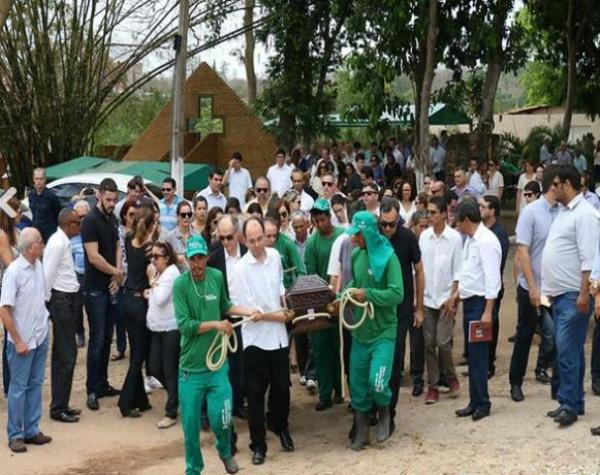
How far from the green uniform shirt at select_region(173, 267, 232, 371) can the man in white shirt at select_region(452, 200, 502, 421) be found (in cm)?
226

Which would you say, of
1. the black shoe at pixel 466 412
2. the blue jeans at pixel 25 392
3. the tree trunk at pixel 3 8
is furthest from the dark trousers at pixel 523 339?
the tree trunk at pixel 3 8

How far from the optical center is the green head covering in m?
7.99

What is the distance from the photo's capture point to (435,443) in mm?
8133

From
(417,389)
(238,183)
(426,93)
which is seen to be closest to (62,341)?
(417,389)

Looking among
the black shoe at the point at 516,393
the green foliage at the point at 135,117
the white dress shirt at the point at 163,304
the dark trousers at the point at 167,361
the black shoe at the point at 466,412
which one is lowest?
the black shoe at the point at 466,412

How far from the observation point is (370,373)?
8039 millimetres

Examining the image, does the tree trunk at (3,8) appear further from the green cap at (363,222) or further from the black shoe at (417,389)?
the black shoe at (417,389)

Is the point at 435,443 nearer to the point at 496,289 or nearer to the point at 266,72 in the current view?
the point at 496,289

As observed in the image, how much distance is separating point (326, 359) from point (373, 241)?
1.74 metres

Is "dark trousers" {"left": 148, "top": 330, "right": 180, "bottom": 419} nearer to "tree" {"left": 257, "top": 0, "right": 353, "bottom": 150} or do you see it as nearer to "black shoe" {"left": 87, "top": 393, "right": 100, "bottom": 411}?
"black shoe" {"left": 87, "top": 393, "right": 100, "bottom": 411}

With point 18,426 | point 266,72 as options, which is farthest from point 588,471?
point 266,72

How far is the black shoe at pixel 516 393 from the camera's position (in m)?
9.05

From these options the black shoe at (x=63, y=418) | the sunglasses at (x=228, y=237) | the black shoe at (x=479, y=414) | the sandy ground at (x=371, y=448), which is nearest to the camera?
the sandy ground at (x=371, y=448)

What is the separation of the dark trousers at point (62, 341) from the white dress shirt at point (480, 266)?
3.42 m
